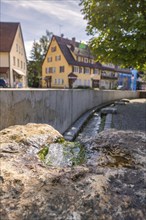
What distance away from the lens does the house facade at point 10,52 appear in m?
27.3

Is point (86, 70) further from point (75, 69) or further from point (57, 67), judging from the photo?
point (57, 67)

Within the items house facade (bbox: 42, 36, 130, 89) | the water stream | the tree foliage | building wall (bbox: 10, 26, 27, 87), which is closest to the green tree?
house facade (bbox: 42, 36, 130, 89)

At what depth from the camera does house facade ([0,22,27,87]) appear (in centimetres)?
2731

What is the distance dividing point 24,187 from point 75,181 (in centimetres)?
32

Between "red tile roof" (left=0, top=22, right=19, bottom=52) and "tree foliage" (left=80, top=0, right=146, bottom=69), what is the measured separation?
1806cm

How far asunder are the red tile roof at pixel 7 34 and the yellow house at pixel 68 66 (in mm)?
10374

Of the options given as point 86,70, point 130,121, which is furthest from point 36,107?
point 86,70

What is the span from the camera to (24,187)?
116cm

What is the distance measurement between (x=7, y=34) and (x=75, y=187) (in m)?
32.3

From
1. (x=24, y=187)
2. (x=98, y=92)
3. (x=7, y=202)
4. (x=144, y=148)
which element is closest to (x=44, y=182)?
(x=24, y=187)

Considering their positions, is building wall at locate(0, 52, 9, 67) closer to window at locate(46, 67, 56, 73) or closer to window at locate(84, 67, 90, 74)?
window at locate(46, 67, 56, 73)

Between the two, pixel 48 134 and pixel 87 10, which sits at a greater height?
pixel 87 10

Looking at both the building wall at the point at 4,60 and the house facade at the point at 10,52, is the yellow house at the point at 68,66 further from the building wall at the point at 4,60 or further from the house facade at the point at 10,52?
the building wall at the point at 4,60

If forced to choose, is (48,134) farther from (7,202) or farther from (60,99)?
(60,99)
